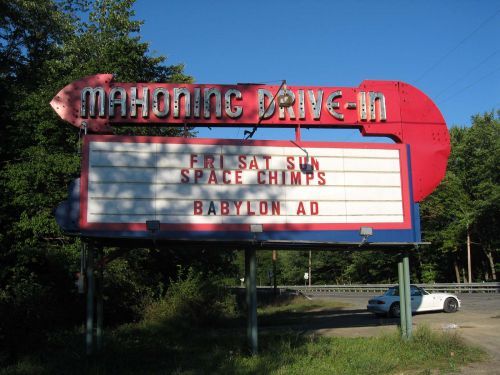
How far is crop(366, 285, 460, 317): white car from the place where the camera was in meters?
21.1

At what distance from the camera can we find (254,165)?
11.1 metres

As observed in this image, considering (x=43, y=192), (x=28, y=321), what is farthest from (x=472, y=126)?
(x=28, y=321)

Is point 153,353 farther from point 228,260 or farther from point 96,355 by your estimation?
point 228,260

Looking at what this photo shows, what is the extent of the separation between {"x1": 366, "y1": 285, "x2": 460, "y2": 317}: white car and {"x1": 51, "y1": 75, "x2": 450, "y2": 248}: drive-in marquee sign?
10.2 meters

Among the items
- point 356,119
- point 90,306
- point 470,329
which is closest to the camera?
point 90,306

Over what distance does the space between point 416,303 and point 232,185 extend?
13.7 m

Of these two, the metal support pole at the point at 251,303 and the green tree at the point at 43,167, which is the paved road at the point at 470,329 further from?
the green tree at the point at 43,167

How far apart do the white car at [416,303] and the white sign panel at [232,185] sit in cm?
1057

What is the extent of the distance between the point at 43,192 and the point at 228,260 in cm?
1024

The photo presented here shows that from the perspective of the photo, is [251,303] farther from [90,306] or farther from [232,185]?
[90,306]

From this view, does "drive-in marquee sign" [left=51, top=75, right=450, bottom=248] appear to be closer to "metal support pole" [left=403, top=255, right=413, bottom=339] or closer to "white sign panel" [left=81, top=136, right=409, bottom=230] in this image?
"white sign panel" [left=81, top=136, right=409, bottom=230]

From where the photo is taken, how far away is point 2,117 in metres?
20.8

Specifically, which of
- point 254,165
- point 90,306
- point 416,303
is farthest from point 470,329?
point 90,306

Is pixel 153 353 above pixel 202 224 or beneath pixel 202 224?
beneath
